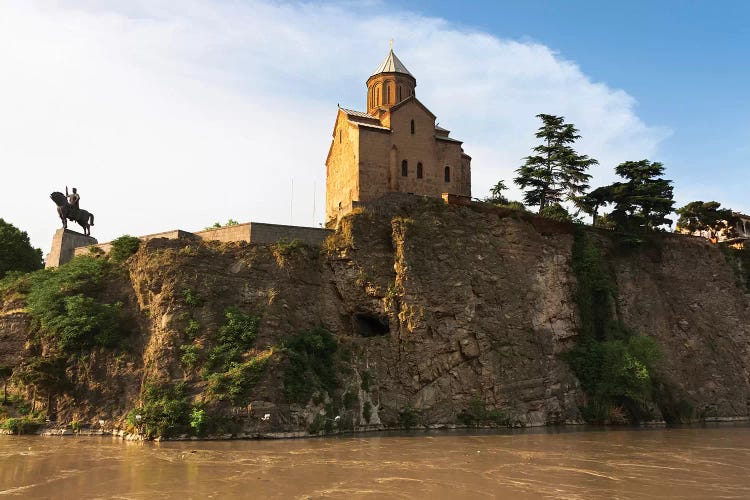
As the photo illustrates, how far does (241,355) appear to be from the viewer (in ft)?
65.6

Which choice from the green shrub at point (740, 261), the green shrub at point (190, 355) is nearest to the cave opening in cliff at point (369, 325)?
the green shrub at point (190, 355)

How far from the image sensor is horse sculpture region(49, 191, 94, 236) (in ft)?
86.2

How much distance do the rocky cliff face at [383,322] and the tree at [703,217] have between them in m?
10.4

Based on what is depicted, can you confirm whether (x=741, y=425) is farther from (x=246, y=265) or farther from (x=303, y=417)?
(x=246, y=265)

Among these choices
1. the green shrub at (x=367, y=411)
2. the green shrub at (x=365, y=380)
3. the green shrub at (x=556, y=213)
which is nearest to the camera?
the green shrub at (x=367, y=411)

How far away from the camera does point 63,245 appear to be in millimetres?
25969

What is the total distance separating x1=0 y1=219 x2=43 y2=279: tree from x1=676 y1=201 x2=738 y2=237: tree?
34.7m

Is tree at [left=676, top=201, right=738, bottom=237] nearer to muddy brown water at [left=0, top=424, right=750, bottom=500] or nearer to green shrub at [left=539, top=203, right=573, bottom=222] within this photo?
green shrub at [left=539, top=203, right=573, bottom=222]

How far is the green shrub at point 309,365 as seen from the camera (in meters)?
19.5

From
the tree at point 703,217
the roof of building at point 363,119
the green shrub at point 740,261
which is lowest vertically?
the green shrub at point 740,261

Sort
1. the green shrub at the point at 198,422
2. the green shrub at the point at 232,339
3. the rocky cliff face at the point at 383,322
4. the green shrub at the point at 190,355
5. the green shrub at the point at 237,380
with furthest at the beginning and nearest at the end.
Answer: the rocky cliff face at the point at 383,322
the green shrub at the point at 232,339
the green shrub at the point at 190,355
the green shrub at the point at 237,380
the green shrub at the point at 198,422

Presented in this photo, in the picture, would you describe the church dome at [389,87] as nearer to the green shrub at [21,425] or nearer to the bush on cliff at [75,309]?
the bush on cliff at [75,309]

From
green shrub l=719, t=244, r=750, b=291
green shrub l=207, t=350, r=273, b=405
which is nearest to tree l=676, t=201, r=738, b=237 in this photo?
green shrub l=719, t=244, r=750, b=291

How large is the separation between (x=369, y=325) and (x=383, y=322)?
118cm
